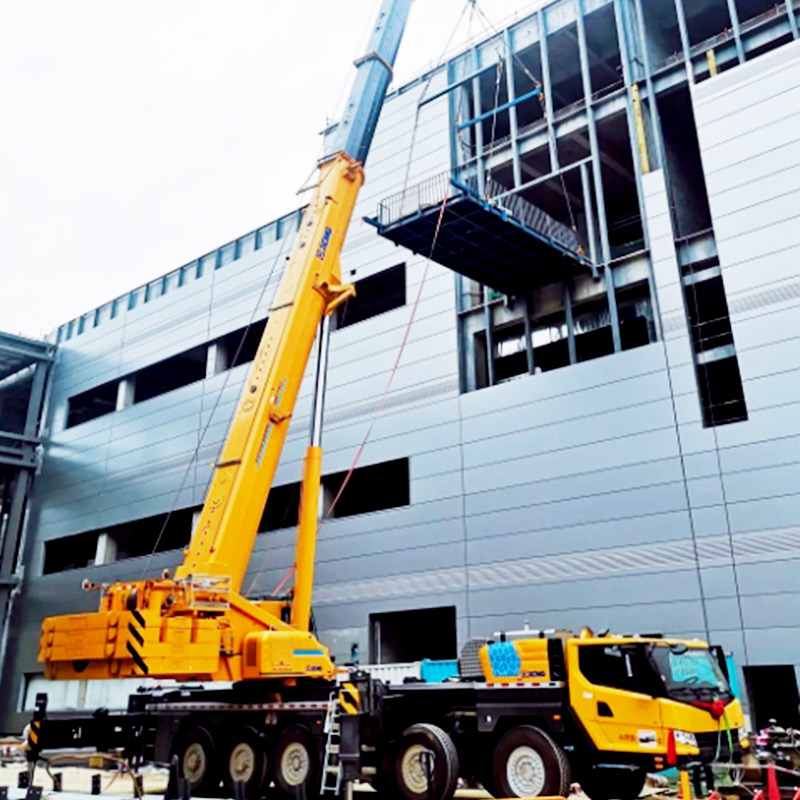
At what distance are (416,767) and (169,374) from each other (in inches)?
1274

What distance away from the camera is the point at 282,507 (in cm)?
3181

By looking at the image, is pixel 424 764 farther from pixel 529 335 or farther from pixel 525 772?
pixel 529 335

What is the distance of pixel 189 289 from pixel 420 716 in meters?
29.0

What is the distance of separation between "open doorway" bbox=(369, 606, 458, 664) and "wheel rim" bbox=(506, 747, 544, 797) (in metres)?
12.6

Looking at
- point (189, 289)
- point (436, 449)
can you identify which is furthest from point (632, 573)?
point (189, 289)

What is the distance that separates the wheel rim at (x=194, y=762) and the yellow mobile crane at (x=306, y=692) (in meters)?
0.03

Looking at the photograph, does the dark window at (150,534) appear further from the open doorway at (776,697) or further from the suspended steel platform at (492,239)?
the open doorway at (776,697)

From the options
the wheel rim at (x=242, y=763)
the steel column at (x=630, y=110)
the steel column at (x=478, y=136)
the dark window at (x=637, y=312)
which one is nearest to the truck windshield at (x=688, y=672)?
the wheel rim at (x=242, y=763)

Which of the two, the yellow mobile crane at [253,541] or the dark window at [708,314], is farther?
the dark window at [708,314]

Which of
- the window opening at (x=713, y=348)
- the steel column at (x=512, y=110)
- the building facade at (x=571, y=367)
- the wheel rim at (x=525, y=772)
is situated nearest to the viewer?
the wheel rim at (x=525, y=772)

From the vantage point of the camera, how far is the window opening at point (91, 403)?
4281 cm

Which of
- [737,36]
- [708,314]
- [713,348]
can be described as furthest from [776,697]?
[737,36]

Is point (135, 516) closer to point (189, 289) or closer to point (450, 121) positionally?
point (189, 289)

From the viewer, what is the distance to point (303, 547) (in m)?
14.7
